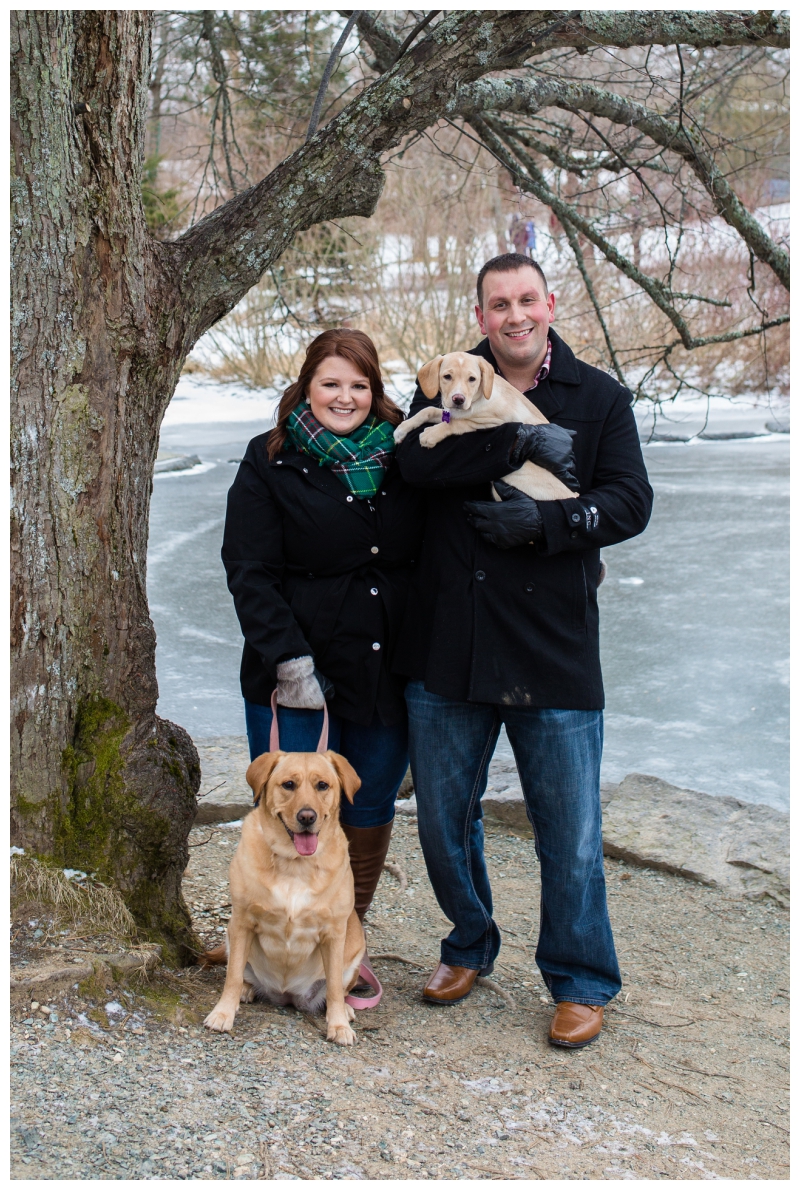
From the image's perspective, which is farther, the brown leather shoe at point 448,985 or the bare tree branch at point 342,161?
the brown leather shoe at point 448,985

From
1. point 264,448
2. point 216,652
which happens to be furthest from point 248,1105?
point 216,652

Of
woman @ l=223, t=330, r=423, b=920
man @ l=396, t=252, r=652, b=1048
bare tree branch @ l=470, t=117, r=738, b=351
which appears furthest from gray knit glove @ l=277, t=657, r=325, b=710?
bare tree branch @ l=470, t=117, r=738, b=351

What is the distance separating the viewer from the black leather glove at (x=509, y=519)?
2.97 m

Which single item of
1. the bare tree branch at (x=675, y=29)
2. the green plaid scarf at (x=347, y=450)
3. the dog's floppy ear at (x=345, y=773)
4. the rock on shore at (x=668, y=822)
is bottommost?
the rock on shore at (x=668, y=822)

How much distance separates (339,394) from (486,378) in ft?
1.49

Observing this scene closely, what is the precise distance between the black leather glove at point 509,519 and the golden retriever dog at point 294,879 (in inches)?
31.5

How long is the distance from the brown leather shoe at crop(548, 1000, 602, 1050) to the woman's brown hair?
196 centimetres

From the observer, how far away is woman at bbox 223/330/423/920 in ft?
10.5

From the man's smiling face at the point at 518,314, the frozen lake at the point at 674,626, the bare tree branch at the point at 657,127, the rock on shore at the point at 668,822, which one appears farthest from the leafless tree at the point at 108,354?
the frozen lake at the point at 674,626

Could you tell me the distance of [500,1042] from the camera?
10.7 feet

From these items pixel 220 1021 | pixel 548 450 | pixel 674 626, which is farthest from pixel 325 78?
pixel 674 626

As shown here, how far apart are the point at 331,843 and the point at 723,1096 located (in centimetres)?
141

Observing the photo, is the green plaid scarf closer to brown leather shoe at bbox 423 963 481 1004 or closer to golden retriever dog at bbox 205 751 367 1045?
golden retriever dog at bbox 205 751 367 1045

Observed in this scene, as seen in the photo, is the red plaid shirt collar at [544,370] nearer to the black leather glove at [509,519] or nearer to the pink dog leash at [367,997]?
the black leather glove at [509,519]
